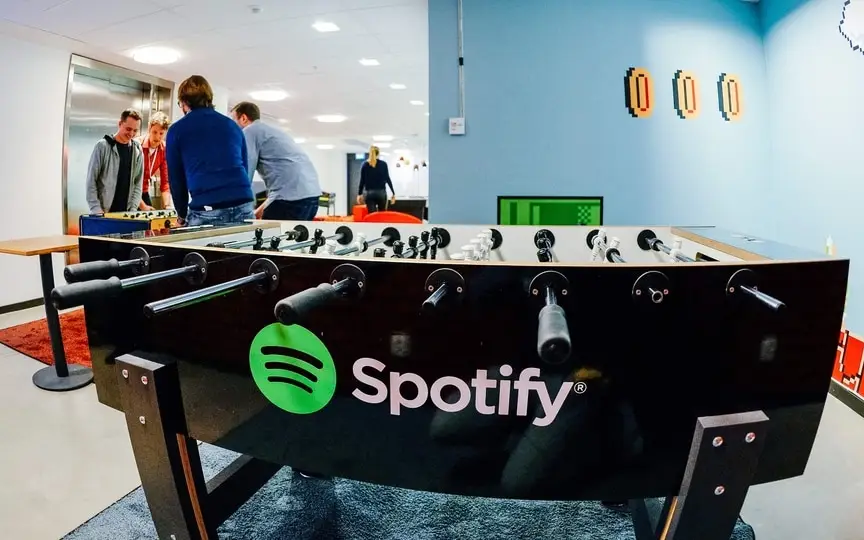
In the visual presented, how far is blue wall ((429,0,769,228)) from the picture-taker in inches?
124

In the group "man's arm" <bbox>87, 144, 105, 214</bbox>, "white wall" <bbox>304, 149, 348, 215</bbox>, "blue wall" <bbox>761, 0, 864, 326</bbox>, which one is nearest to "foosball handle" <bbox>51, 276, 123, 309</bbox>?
"blue wall" <bbox>761, 0, 864, 326</bbox>

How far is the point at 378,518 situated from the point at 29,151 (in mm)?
4942

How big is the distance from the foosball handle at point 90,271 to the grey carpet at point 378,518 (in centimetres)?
93

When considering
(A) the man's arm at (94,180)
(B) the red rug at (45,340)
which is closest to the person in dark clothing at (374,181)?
(A) the man's arm at (94,180)

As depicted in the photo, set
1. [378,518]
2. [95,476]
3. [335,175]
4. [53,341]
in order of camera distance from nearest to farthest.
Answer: [378,518] → [95,476] → [53,341] → [335,175]

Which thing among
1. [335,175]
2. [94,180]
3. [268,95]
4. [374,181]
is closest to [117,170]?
[94,180]

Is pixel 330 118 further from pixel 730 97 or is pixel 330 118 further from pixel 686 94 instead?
pixel 730 97

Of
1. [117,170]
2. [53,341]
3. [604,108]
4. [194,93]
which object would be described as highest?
[604,108]

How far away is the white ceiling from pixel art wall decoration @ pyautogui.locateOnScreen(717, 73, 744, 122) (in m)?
2.24

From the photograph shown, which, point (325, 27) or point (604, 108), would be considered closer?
point (604, 108)

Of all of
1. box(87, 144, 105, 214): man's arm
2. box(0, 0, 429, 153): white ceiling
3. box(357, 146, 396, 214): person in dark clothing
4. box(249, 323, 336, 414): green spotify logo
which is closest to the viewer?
box(249, 323, 336, 414): green spotify logo

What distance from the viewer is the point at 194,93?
2348mm

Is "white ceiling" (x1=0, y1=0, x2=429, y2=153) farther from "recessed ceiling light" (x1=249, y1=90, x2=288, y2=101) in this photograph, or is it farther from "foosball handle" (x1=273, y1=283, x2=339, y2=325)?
"foosball handle" (x1=273, y1=283, x2=339, y2=325)

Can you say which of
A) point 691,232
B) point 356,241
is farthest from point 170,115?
point 691,232
